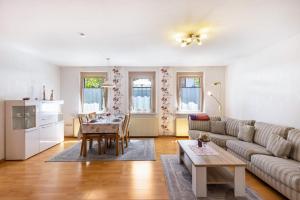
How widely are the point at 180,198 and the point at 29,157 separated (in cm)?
369

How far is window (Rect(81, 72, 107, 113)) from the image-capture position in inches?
291

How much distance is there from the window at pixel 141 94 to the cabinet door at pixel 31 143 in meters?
3.21

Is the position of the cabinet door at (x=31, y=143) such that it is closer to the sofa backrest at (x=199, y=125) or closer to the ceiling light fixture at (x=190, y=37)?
the ceiling light fixture at (x=190, y=37)

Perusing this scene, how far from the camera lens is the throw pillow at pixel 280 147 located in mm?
3309

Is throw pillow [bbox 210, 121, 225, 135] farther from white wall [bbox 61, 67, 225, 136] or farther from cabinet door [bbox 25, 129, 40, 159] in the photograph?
cabinet door [bbox 25, 129, 40, 159]

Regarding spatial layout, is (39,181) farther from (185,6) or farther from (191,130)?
(191,130)

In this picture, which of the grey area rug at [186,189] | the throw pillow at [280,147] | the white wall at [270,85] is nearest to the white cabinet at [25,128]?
the grey area rug at [186,189]

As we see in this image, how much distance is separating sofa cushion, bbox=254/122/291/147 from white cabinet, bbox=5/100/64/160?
4912mm

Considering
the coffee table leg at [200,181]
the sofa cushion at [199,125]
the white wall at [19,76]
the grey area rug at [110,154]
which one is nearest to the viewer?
the coffee table leg at [200,181]

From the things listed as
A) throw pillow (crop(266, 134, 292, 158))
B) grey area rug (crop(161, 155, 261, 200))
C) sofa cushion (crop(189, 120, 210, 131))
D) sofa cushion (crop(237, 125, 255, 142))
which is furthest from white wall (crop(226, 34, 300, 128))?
grey area rug (crop(161, 155, 261, 200))

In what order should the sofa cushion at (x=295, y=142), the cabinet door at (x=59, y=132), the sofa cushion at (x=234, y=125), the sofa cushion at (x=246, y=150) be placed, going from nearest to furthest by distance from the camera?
the sofa cushion at (x=295, y=142) → the sofa cushion at (x=246, y=150) → the sofa cushion at (x=234, y=125) → the cabinet door at (x=59, y=132)

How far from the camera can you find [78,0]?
246cm

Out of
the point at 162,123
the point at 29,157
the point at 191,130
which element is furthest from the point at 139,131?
the point at 29,157

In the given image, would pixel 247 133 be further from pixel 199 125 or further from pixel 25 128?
pixel 25 128
